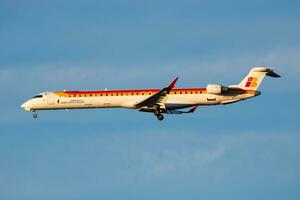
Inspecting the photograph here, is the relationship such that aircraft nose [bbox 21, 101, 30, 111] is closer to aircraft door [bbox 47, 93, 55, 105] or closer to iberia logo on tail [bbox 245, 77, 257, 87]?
aircraft door [bbox 47, 93, 55, 105]

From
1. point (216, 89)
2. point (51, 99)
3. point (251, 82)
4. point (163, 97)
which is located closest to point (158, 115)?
point (163, 97)

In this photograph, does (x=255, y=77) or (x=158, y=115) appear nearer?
(x=255, y=77)

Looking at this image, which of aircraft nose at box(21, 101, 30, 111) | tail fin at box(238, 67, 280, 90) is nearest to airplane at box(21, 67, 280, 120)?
tail fin at box(238, 67, 280, 90)

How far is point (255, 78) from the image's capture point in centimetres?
9844

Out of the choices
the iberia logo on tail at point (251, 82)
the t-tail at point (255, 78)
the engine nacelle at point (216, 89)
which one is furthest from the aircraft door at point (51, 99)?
the iberia logo on tail at point (251, 82)

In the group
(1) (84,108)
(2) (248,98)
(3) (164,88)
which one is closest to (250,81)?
(2) (248,98)

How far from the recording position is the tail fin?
98.2 m

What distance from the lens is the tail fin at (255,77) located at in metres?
98.2

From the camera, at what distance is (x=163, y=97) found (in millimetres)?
97562

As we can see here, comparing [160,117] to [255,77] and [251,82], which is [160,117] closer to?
[251,82]

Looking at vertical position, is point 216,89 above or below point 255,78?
below

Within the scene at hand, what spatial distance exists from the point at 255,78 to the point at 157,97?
8392 mm

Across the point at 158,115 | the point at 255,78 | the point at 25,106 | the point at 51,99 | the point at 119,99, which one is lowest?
the point at 158,115

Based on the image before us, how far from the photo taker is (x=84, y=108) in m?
100
